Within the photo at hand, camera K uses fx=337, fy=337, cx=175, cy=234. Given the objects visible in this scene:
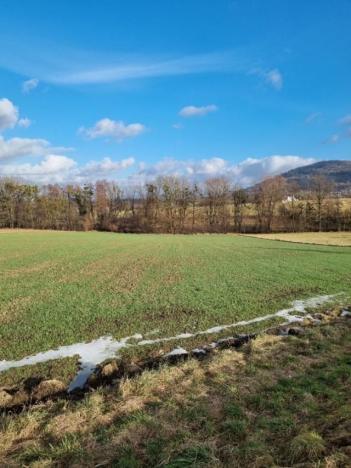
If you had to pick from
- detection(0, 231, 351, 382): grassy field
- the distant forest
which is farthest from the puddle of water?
the distant forest

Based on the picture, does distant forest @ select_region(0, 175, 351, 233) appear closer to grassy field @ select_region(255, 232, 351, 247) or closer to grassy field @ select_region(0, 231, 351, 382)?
grassy field @ select_region(255, 232, 351, 247)

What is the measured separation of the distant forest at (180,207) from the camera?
85875 millimetres

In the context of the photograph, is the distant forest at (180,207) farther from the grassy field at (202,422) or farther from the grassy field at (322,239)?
the grassy field at (202,422)

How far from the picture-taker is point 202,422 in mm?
5262

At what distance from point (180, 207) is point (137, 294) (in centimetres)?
7491

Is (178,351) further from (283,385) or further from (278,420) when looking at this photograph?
(278,420)

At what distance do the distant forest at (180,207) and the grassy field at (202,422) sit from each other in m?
77.5

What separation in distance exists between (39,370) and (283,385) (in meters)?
5.95

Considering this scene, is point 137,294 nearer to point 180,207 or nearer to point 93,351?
point 93,351

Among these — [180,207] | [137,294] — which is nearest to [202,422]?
[137,294]

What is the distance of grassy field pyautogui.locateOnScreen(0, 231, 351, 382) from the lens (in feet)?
38.0

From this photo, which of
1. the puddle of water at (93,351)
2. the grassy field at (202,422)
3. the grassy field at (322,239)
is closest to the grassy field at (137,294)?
the puddle of water at (93,351)

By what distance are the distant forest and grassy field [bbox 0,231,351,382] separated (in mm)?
59094

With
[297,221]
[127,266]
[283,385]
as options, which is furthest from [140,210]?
[283,385]
